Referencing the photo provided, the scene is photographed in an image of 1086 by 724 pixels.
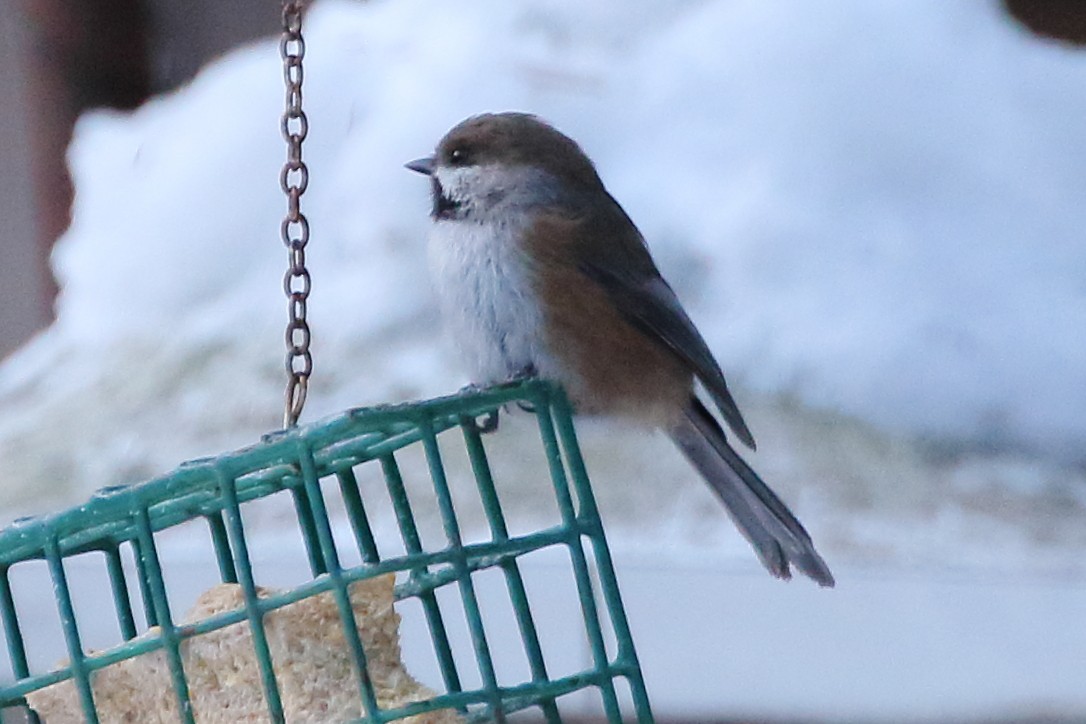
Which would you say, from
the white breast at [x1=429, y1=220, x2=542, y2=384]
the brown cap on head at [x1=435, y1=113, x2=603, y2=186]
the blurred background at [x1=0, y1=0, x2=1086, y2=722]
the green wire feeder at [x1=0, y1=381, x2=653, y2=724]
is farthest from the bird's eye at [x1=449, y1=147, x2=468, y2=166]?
the blurred background at [x1=0, y1=0, x2=1086, y2=722]

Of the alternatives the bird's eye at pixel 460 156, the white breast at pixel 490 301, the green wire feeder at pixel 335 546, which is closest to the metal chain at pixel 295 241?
the green wire feeder at pixel 335 546

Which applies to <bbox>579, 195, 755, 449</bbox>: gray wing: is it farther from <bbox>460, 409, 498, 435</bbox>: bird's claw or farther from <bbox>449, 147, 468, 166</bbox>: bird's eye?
<bbox>460, 409, 498, 435</bbox>: bird's claw

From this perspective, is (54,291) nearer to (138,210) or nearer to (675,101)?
(138,210)

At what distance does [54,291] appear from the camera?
13.4 ft

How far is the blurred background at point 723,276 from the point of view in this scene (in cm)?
328

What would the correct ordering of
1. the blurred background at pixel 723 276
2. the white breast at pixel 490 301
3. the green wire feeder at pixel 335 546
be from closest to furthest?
1. the green wire feeder at pixel 335 546
2. the white breast at pixel 490 301
3. the blurred background at pixel 723 276

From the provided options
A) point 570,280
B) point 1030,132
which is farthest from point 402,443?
point 1030,132

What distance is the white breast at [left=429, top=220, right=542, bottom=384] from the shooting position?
2.27m

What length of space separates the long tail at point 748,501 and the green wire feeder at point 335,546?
1.67ft

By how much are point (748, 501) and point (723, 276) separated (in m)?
1.12

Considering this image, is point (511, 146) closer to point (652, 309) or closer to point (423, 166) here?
point (423, 166)

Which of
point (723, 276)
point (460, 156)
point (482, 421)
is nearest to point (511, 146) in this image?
point (460, 156)

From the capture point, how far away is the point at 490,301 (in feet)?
7.47

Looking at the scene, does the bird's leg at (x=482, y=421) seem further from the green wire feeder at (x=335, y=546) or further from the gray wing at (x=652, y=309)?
the gray wing at (x=652, y=309)
